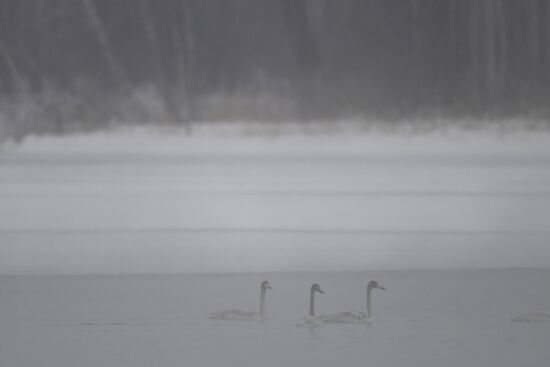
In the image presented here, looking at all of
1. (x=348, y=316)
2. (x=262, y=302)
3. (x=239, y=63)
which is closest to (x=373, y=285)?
(x=348, y=316)

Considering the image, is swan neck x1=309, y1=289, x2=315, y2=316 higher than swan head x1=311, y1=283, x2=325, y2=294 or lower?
lower

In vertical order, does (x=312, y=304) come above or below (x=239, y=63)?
below

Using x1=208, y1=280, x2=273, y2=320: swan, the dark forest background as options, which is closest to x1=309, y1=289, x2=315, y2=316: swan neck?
x1=208, y1=280, x2=273, y2=320: swan

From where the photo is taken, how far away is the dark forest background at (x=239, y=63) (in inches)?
152

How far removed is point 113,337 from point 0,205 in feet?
3.47

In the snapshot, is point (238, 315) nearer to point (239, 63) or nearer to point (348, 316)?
point (348, 316)

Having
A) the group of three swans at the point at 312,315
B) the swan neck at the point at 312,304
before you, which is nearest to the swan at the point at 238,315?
the group of three swans at the point at 312,315

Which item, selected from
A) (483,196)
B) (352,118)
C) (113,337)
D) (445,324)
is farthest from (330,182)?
(113,337)

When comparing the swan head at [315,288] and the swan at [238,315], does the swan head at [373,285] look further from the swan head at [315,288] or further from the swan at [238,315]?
the swan at [238,315]

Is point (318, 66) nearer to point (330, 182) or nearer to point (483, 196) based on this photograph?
point (330, 182)

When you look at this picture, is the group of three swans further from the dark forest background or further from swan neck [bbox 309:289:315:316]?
the dark forest background

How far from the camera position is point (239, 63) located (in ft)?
12.7

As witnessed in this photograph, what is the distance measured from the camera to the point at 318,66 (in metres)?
3.88

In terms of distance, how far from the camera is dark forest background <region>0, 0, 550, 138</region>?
3869 mm
